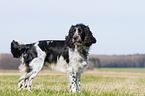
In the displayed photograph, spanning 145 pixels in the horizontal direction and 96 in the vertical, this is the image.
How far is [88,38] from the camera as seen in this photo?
615 cm

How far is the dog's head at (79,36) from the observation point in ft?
19.5

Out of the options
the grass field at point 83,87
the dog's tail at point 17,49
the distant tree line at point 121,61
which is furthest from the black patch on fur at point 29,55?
the distant tree line at point 121,61

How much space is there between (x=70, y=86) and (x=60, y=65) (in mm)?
681

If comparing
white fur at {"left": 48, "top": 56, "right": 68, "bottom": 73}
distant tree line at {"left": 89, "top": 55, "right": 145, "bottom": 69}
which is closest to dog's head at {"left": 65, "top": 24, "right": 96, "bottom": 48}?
white fur at {"left": 48, "top": 56, "right": 68, "bottom": 73}

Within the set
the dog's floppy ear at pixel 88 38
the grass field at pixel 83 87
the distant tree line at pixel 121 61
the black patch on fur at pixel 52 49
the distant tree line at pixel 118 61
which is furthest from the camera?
the distant tree line at pixel 121 61

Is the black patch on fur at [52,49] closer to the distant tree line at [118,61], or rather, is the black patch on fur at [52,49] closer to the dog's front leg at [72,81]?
the dog's front leg at [72,81]

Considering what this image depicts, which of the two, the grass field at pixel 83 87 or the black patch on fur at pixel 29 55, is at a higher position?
the black patch on fur at pixel 29 55

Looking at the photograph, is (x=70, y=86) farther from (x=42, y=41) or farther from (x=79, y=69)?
(x=42, y=41)

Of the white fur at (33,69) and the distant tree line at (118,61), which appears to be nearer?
the white fur at (33,69)

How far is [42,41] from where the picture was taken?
259 inches

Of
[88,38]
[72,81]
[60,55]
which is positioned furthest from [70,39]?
[72,81]

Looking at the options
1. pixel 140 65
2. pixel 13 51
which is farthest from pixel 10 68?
pixel 140 65

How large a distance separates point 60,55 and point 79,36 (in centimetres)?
87

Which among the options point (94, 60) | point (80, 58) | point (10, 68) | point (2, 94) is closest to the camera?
point (2, 94)
